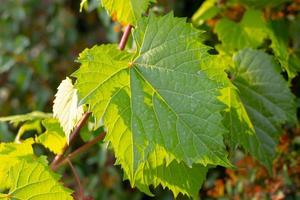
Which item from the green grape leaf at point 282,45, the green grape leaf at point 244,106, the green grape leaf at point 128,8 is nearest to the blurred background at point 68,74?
the green grape leaf at point 282,45

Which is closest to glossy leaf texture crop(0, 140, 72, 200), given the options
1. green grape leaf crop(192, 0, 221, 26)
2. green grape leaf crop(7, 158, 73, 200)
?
green grape leaf crop(7, 158, 73, 200)

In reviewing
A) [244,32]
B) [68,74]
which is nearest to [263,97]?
[244,32]

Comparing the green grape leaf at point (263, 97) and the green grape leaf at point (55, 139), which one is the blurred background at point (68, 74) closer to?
the green grape leaf at point (263, 97)

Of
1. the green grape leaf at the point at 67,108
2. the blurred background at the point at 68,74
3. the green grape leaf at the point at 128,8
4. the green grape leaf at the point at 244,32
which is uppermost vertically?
the green grape leaf at the point at 128,8

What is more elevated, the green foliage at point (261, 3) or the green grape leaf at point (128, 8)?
the green grape leaf at point (128, 8)

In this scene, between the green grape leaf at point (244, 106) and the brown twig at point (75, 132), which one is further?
the brown twig at point (75, 132)

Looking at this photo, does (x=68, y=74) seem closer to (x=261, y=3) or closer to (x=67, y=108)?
(x=261, y=3)

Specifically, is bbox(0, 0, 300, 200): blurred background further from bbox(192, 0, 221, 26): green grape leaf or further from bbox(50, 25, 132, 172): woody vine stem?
bbox(50, 25, 132, 172): woody vine stem
